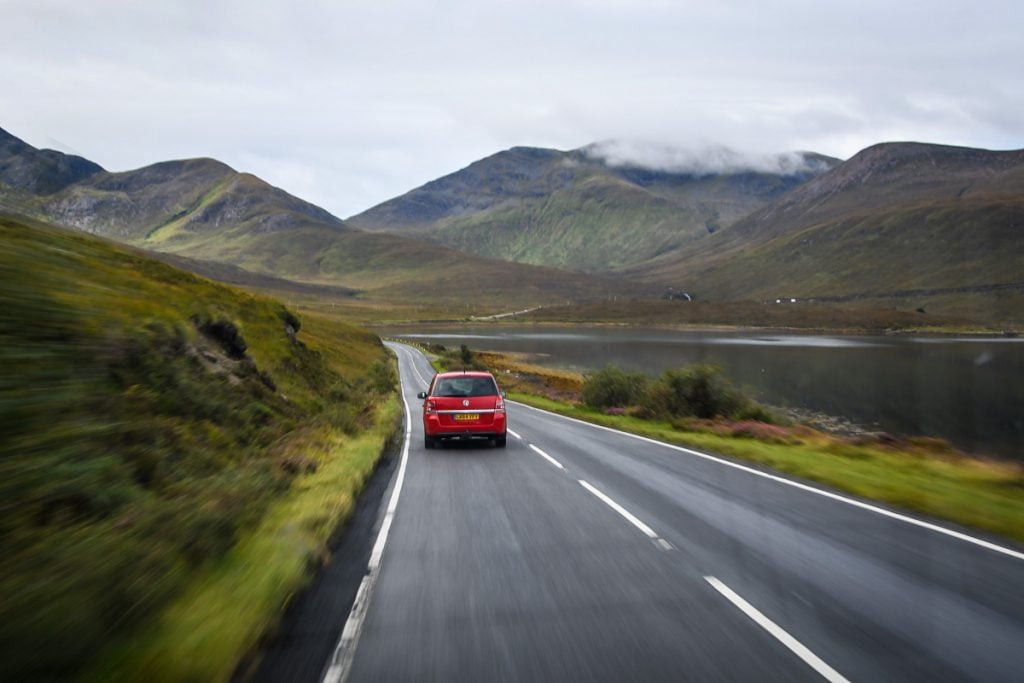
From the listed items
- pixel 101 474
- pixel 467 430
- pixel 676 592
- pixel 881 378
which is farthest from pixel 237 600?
pixel 881 378

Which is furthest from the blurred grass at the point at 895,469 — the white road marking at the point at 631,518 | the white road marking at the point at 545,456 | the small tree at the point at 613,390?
the small tree at the point at 613,390

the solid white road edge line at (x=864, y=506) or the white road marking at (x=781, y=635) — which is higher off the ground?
the white road marking at (x=781, y=635)

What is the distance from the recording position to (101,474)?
6.96 meters

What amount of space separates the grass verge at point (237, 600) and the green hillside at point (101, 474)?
0.18 feet

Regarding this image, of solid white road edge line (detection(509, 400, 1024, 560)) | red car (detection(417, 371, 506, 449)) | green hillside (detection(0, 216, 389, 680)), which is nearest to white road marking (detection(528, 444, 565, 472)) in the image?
red car (detection(417, 371, 506, 449))

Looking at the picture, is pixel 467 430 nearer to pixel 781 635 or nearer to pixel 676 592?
pixel 676 592

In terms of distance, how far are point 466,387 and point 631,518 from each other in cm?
860

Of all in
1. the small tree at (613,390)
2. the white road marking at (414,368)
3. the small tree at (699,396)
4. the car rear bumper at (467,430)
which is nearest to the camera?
the car rear bumper at (467,430)

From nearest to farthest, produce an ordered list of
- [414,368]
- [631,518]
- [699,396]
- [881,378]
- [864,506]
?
[631,518] < [864,506] < [699,396] < [881,378] < [414,368]

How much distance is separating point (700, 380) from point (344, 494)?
1732cm

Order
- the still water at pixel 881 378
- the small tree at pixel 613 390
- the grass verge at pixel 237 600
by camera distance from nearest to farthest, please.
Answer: the grass verge at pixel 237 600 → the small tree at pixel 613 390 → the still water at pixel 881 378

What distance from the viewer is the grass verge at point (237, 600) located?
→ 442 cm

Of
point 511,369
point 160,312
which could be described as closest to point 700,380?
point 160,312

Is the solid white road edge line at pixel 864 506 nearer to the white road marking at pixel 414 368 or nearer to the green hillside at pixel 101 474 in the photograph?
the green hillside at pixel 101 474
